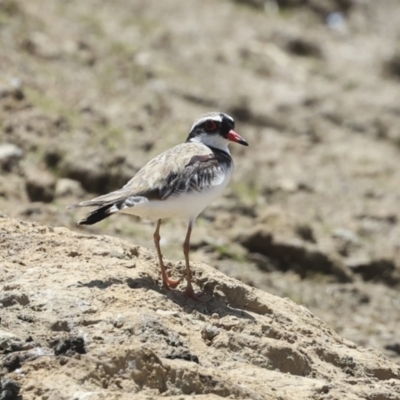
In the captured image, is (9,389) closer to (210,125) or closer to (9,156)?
(210,125)

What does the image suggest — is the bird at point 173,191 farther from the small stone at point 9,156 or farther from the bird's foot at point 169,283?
the small stone at point 9,156

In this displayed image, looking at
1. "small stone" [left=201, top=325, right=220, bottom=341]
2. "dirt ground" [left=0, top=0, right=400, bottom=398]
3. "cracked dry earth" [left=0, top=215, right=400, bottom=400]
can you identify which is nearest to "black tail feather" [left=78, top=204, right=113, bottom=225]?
"cracked dry earth" [left=0, top=215, right=400, bottom=400]

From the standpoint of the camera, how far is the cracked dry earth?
551 centimetres

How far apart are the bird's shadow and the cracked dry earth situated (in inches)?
0.5

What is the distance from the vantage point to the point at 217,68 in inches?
693

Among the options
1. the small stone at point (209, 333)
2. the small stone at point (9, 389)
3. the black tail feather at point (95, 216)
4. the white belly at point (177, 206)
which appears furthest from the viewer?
the white belly at point (177, 206)

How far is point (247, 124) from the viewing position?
16.2 m

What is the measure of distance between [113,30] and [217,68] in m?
2.21

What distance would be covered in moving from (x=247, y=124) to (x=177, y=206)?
9116mm

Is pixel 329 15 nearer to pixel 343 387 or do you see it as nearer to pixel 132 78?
pixel 132 78

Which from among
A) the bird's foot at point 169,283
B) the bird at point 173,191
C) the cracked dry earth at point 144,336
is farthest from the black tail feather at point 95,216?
the bird's foot at point 169,283

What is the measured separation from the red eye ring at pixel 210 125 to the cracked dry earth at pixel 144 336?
56.4 inches

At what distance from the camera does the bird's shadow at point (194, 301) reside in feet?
22.5

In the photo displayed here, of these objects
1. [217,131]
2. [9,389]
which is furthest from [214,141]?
[9,389]
